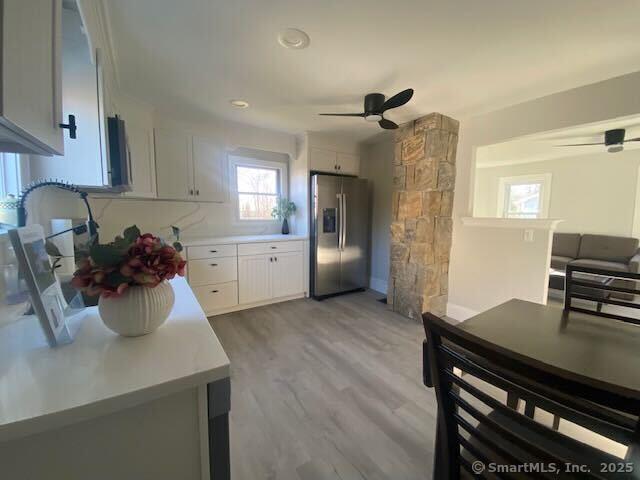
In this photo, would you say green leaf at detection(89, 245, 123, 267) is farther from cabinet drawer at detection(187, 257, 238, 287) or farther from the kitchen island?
cabinet drawer at detection(187, 257, 238, 287)

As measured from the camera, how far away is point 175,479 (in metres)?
0.67

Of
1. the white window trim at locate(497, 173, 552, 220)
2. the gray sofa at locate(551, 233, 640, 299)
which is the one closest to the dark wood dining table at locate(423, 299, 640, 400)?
the gray sofa at locate(551, 233, 640, 299)

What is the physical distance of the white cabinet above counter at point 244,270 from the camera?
300cm

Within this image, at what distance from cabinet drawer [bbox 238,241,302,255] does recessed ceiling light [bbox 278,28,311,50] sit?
2.16 metres

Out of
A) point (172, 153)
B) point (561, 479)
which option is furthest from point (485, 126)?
point (172, 153)

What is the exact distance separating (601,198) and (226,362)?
20.8 feet

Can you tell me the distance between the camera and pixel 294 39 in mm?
1686

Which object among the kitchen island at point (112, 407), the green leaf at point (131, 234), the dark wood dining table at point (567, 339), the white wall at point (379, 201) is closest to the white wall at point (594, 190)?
the white wall at point (379, 201)

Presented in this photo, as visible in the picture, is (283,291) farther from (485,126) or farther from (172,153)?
(485,126)

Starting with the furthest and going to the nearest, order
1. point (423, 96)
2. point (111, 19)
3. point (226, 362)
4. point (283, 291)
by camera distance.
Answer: point (283, 291) → point (423, 96) → point (111, 19) → point (226, 362)

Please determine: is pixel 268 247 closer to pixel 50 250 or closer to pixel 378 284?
pixel 378 284

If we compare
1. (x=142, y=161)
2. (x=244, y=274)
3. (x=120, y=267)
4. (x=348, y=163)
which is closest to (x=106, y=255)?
(x=120, y=267)

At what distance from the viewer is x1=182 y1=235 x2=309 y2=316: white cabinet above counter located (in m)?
3.00

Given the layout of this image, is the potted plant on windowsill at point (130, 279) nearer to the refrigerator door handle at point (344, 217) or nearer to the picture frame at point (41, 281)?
the picture frame at point (41, 281)
